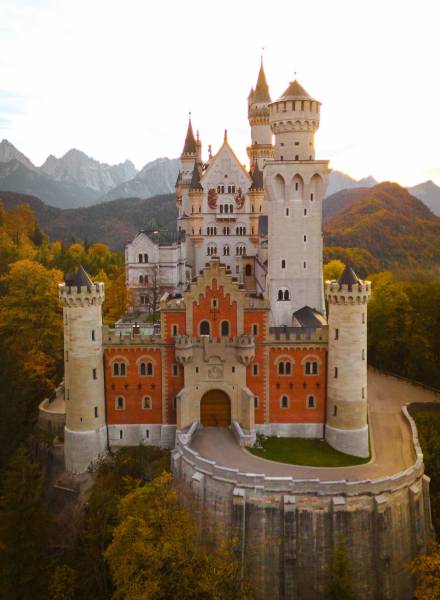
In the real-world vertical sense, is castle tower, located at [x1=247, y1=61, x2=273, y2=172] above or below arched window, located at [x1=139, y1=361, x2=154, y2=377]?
above

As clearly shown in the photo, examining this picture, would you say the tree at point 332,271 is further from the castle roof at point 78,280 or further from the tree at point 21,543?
the tree at point 21,543

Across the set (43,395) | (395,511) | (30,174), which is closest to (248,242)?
(43,395)

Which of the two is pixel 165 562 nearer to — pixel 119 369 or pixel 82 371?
pixel 82 371

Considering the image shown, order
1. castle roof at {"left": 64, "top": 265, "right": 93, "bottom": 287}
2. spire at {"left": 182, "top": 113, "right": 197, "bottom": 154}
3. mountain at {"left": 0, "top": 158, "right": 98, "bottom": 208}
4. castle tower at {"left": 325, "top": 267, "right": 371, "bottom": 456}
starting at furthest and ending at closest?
mountain at {"left": 0, "top": 158, "right": 98, "bottom": 208} < spire at {"left": 182, "top": 113, "right": 197, "bottom": 154} < castle roof at {"left": 64, "top": 265, "right": 93, "bottom": 287} < castle tower at {"left": 325, "top": 267, "right": 371, "bottom": 456}

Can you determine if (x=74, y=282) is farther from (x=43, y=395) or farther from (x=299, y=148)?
(x=299, y=148)

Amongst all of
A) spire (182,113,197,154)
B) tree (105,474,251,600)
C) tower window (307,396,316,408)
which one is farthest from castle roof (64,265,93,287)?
spire (182,113,197,154)

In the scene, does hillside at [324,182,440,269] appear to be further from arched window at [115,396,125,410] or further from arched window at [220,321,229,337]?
arched window at [115,396,125,410]
